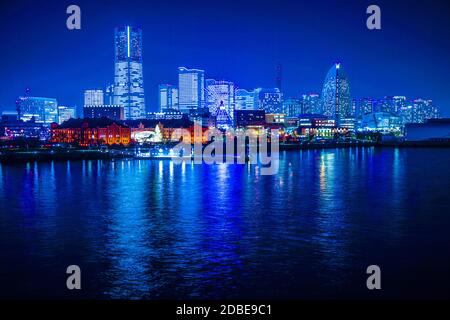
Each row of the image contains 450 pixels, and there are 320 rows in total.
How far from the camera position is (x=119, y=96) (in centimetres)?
17950

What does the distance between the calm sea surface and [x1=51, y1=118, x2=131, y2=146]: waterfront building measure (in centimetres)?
5710

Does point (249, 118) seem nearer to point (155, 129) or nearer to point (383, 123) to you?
point (383, 123)

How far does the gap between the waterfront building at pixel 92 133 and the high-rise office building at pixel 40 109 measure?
62629 mm

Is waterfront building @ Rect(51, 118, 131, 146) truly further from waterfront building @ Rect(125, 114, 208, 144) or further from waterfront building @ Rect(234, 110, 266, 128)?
waterfront building @ Rect(234, 110, 266, 128)

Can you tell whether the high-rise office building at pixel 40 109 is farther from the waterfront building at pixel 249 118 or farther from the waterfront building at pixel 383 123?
the waterfront building at pixel 383 123

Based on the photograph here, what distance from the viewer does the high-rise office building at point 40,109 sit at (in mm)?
144125

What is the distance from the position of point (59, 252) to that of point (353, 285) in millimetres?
6208

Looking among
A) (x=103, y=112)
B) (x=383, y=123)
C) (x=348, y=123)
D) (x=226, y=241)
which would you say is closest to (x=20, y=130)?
(x=103, y=112)

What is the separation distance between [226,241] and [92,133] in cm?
7007

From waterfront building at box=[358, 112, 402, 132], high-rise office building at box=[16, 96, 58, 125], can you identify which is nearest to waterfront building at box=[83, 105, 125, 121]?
high-rise office building at box=[16, 96, 58, 125]

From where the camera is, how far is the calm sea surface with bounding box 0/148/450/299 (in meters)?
9.43

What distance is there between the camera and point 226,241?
1278 cm

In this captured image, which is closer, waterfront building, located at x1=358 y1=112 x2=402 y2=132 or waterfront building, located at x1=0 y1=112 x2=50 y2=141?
waterfront building, located at x1=0 y1=112 x2=50 y2=141
